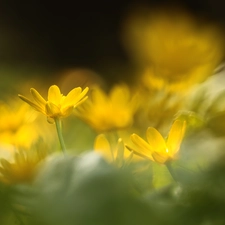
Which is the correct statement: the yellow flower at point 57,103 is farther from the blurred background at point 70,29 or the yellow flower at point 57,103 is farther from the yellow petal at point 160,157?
the blurred background at point 70,29

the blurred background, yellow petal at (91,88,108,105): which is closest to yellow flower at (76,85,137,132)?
yellow petal at (91,88,108,105)

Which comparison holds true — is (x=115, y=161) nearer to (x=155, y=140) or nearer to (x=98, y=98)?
(x=155, y=140)

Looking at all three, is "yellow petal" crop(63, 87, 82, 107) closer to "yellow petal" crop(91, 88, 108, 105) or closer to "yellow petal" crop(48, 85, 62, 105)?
"yellow petal" crop(48, 85, 62, 105)

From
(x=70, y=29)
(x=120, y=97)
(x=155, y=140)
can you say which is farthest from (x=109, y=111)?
(x=70, y=29)

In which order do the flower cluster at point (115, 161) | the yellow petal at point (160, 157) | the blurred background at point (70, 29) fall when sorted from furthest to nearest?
the blurred background at point (70, 29), the yellow petal at point (160, 157), the flower cluster at point (115, 161)

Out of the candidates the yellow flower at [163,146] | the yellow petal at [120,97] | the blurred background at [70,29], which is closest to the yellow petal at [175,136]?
the yellow flower at [163,146]
